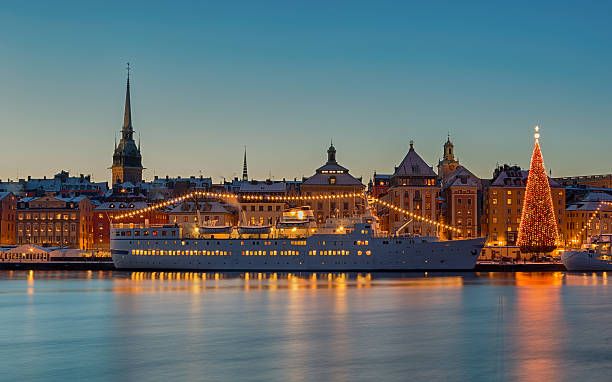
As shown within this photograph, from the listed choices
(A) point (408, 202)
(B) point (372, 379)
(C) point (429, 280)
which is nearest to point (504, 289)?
(C) point (429, 280)

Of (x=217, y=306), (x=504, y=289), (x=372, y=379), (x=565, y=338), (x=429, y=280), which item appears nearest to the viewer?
(x=372, y=379)

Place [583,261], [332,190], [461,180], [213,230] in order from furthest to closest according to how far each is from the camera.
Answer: [332,190], [461,180], [213,230], [583,261]

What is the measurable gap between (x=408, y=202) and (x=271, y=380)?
77404mm

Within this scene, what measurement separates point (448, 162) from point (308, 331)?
95.3 m

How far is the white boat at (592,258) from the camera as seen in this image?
78.1m

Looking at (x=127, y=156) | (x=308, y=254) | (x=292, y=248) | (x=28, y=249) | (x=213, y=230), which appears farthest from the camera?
(x=127, y=156)

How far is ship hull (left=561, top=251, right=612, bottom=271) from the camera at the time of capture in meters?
78.1

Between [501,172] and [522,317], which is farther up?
[501,172]

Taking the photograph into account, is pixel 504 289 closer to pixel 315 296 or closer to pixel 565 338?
pixel 315 296

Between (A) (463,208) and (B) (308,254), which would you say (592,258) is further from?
(B) (308,254)

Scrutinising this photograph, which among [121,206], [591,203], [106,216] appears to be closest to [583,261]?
[591,203]

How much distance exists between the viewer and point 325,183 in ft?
340

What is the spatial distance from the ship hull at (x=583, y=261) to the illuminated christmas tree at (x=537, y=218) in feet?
27.8

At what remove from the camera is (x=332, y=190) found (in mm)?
103375
